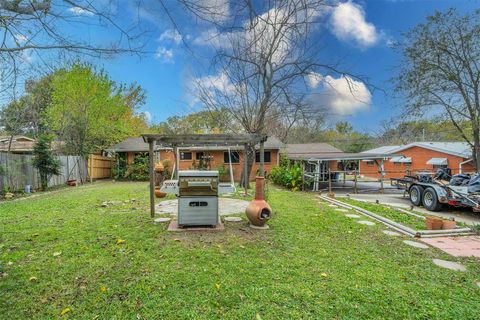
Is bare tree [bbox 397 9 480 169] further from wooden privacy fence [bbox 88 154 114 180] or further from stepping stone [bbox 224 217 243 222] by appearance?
wooden privacy fence [bbox 88 154 114 180]

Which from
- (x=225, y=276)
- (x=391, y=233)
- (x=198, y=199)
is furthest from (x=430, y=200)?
(x=225, y=276)

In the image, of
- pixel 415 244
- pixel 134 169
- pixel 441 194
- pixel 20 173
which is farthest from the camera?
pixel 134 169

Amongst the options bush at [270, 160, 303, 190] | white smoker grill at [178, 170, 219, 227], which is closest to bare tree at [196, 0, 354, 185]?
bush at [270, 160, 303, 190]

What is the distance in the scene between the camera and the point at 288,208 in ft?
25.9

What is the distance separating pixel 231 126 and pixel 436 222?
9.98 m

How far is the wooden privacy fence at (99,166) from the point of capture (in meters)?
17.2

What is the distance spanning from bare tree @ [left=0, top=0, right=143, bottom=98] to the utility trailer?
8691mm

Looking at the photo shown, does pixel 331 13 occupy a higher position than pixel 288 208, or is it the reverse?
pixel 331 13

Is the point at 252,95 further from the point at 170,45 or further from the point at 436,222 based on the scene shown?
the point at 170,45

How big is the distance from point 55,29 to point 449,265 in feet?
18.1

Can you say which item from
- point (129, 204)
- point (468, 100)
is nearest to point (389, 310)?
point (129, 204)

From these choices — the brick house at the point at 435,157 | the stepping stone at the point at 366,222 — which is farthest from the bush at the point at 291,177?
the stepping stone at the point at 366,222

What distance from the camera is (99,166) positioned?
18.4m

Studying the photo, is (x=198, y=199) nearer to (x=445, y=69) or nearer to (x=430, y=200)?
(x=430, y=200)
